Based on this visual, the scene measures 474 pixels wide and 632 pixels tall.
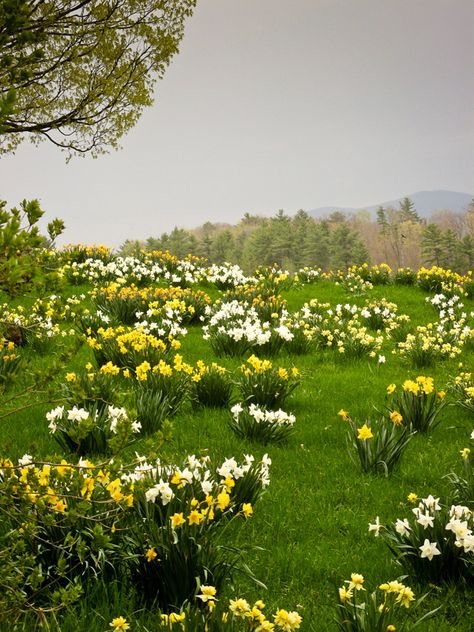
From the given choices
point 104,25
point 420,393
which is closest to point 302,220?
point 104,25

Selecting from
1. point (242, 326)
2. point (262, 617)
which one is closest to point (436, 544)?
point (262, 617)

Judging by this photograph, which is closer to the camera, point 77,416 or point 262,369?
point 77,416

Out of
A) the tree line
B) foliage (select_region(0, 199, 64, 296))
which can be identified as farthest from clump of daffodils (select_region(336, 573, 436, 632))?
the tree line

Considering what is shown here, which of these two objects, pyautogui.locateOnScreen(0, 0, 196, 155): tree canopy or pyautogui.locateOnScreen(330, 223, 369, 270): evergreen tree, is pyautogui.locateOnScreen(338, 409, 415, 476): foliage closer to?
pyautogui.locateOnScreen(0, 0, 196, 155): tree canopy

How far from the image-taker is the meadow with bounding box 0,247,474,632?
2625 millimetres

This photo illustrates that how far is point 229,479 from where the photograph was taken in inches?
129

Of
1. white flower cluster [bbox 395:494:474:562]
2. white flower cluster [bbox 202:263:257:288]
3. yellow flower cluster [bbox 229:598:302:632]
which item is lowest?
white flower cluster [bbox 395:494:474:562]

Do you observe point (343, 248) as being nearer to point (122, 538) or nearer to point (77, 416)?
point (77, 416)

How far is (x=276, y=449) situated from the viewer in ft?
17.4

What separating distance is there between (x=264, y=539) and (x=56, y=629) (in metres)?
1.64

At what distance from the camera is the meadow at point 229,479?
2625mm

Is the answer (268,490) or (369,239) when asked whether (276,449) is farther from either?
(369,239)

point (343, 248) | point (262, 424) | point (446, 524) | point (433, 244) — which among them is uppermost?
point (343, 248)

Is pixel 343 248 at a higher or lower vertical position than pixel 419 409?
higher
